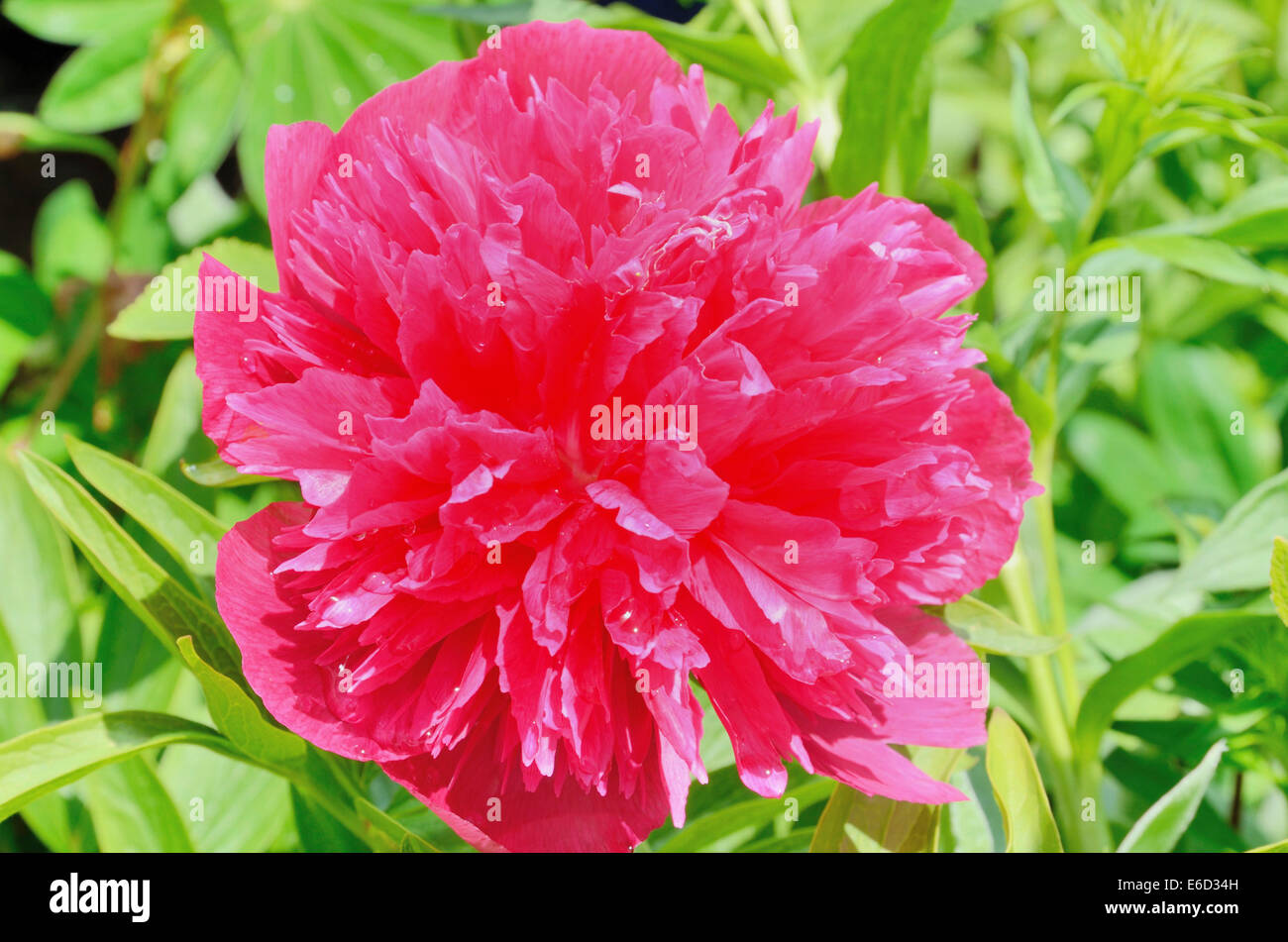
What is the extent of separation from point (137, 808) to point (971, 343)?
1.84 feet

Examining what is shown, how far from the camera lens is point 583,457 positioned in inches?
20.1

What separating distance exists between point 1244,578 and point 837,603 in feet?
1.12

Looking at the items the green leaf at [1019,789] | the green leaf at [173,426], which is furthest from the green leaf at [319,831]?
the green leaf at [1019,789]

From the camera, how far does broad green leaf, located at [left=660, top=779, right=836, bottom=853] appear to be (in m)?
0.56

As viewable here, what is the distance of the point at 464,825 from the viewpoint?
0.49 meters

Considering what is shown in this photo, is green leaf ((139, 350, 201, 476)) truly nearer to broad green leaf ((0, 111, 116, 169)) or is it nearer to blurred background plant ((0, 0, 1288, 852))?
blurred background plant ((0, 0, 1288, 852))

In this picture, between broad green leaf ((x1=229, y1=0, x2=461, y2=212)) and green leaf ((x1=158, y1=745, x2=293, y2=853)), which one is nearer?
green leaf ((x1=158, y1=745, x2=293, y2=853))

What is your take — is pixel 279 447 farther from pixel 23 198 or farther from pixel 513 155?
pixel 23 198

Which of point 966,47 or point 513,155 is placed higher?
point 966,47

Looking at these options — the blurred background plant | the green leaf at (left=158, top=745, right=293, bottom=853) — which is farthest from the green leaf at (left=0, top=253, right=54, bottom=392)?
the green leaf at (left=158, top=745, right=293, bottom=853)

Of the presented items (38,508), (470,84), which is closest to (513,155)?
(470,84)

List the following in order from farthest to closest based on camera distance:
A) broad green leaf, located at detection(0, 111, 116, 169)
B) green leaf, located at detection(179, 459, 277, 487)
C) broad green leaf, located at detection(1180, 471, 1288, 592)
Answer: broad green leaf, located at detection(0, 111, 116, 169)
broad green leaf, located at detection(1180, 471, 1288, 592)
green leaf, located at detection(179, 459, 277, 487)

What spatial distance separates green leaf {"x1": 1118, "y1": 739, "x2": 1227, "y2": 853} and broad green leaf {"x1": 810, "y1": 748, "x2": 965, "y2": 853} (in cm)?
11

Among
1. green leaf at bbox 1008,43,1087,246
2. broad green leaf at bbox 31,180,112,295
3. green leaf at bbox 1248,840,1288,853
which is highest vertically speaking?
broad green leaf at bbox 31,180,112,295
